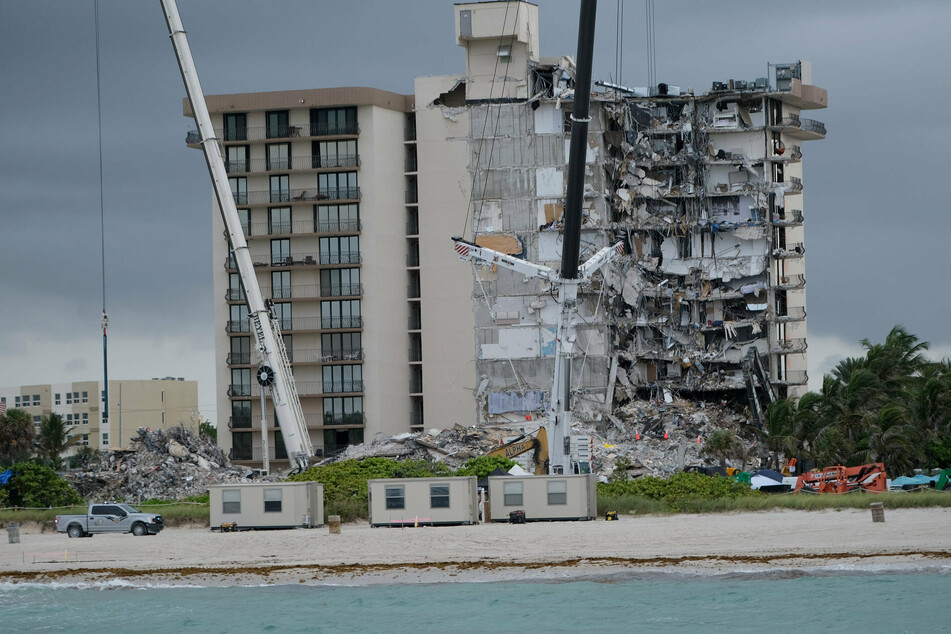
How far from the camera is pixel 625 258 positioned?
83750 mm

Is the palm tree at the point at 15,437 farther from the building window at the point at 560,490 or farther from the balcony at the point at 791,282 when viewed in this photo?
the building window at the point at 560,490

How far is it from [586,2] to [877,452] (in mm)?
23533

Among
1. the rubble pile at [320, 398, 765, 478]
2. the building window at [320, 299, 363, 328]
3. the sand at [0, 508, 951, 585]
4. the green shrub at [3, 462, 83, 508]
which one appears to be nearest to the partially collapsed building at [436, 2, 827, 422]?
the rubble pile at [320, 398, 765, 478]

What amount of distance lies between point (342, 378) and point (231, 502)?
119 ft

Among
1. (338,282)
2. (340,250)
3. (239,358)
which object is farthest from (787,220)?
(239,358)

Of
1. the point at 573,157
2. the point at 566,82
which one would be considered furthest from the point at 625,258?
the point at 573,157

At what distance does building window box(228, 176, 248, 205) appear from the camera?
8587 cm

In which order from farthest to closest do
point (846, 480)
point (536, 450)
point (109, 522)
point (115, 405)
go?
point (115, 405) < point (536, 450) < point (846, 480) < point (109, 522)

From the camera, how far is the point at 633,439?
3086 inches

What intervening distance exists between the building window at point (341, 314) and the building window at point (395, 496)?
37.6 m

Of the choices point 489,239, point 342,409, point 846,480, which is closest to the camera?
point 846,480

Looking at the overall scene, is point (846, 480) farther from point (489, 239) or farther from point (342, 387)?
point (342, 387)

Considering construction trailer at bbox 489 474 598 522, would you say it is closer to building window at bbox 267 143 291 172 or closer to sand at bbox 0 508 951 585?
sand at bbox 0 508 951 585

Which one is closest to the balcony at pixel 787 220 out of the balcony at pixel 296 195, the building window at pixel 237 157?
the balcony at pixel 296 195
